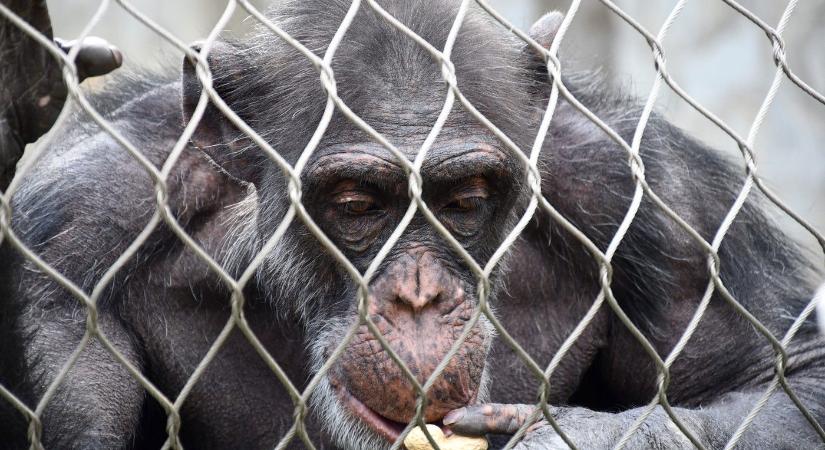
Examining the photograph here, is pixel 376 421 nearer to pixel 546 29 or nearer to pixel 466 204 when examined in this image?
pixel 466 204

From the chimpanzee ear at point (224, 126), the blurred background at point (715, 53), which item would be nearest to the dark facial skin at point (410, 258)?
the chimpanzee ear at point (224, 126)

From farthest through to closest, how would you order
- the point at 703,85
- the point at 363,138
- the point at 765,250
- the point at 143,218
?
the point at 703,85
the point at 765,250
the point at 143,218
the point at 363,138

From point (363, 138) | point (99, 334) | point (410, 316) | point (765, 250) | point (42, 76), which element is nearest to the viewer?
point (99, 334)

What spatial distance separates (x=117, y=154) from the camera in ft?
11.1

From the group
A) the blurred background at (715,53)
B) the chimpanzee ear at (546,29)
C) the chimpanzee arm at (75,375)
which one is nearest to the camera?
the chimpanzee arm at (75,375)

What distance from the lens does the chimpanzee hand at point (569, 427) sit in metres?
2.57

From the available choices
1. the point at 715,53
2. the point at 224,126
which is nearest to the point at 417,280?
the point at 224,126

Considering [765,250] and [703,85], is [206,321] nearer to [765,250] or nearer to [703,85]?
[765,250]

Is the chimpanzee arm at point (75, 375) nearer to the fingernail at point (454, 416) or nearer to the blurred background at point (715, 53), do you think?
the fingernail at point (454, 416)

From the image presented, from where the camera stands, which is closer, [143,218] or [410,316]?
[410,316]

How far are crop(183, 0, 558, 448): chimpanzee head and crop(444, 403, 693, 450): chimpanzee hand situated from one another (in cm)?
10

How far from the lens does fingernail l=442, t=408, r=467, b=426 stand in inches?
101

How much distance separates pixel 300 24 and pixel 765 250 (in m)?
1.81

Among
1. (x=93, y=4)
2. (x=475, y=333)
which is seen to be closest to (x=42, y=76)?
(x=475, y=333)
